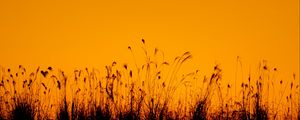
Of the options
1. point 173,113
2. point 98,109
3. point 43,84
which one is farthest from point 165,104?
point 43,84

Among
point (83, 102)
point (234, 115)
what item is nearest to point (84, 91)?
point (83, 102)

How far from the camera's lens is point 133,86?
1063 cm

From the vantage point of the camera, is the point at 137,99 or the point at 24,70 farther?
the point at 24,70

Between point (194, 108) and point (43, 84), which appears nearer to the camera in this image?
point (194, 108)

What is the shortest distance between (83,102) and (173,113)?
1.15 metres

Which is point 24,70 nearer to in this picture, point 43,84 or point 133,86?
point 43,84

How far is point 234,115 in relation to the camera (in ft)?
34.8

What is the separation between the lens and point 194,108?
10.2 meters

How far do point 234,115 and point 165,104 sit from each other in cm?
95

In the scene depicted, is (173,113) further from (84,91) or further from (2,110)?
(2,110)

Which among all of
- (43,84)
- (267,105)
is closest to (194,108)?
(267,105)

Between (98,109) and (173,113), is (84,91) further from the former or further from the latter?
(173,113)

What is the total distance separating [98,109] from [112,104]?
185mm

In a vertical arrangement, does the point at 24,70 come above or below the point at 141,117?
above
